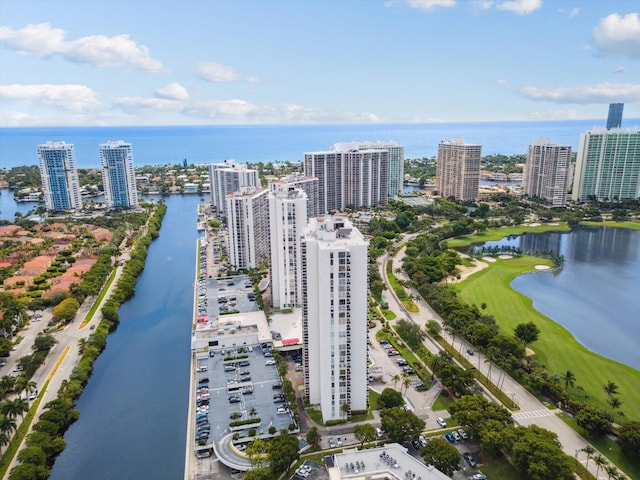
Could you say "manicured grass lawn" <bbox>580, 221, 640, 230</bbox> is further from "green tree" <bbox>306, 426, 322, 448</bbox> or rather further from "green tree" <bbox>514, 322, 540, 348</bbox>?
"green tree" <bbox>306, 426, 322, 448</bbox>

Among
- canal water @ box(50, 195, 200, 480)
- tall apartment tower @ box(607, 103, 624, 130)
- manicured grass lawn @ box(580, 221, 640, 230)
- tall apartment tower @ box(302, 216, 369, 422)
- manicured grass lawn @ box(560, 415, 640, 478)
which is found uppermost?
tall apartment tower @ box(607, 103, 624, 130)

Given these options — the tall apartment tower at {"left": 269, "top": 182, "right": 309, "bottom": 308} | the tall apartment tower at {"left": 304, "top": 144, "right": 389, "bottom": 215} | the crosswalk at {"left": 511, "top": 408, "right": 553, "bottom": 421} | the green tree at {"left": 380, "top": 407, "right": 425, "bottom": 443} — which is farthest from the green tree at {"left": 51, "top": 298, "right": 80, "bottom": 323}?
the tall apartment tower at {"left": 304, "top": 144, "right": 389, "bottom": 215}

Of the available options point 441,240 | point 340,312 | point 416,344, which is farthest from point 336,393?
point 441,240

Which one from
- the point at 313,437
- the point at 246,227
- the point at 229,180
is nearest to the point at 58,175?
the point at 229,180

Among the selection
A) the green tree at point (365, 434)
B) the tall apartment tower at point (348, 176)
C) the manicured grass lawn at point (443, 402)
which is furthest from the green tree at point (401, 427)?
the tall apartment tower at point (348, 176)

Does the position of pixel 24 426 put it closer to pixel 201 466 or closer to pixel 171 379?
pixel 171 379

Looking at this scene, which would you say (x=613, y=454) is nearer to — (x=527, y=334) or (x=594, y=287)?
(x=527, y=334)
